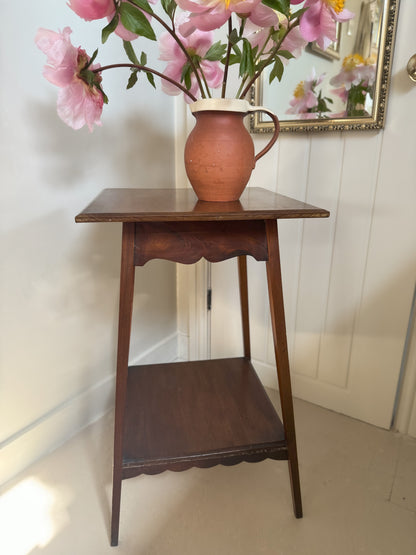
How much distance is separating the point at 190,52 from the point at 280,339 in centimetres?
64

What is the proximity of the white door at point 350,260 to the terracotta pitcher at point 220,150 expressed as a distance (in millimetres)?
450

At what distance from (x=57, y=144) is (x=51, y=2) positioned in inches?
12.7

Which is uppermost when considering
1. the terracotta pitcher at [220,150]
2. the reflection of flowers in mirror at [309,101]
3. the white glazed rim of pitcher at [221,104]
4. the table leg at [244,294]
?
the reflection of flowers in mirror at [309,101]

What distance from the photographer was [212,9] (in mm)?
600

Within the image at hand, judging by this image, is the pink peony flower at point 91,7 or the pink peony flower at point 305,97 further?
the pink peony flower at point 305,97

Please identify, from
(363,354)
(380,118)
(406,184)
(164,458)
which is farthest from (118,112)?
(363,354)

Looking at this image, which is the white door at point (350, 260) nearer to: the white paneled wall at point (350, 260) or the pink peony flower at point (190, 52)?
the white paneled wall at point (350, 260)

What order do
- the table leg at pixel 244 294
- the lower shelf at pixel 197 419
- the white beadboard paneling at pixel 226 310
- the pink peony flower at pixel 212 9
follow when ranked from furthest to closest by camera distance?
the white beadboard paneling at pixel 226 310, the table leg at pixel 244 294, the lower shelf at pixel 197 419, the pink peony flower at pixel 212 9

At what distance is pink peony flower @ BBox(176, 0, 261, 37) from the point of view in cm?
59

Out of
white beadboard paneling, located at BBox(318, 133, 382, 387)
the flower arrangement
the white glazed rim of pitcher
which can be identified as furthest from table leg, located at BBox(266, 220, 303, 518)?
white beadboard paneling, located at BBox(318, 133, 382, 387)

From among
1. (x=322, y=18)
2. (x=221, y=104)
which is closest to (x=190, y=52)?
(x=221, y=104)

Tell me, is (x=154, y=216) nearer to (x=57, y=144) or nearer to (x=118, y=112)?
(x=57, y=144)

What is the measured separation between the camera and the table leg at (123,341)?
721 millimetres

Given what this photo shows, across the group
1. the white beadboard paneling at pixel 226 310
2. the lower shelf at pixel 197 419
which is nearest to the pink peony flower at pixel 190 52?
the white beadboard paneling at pixel 226 310
